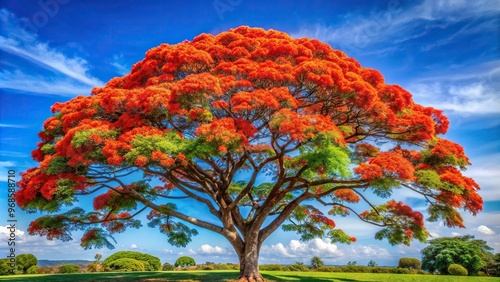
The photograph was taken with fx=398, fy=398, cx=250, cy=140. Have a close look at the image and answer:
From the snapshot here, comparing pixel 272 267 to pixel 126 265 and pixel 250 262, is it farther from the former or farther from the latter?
pixel 250 262

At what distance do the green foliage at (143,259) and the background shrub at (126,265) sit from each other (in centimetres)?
24

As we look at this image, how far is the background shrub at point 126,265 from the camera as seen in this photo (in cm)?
2307

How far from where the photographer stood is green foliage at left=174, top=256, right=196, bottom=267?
25.4 m

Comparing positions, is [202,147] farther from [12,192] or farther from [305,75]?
[12,192]

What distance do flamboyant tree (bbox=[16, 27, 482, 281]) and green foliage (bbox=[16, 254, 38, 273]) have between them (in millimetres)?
8791

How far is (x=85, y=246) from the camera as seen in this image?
1633 centimetres

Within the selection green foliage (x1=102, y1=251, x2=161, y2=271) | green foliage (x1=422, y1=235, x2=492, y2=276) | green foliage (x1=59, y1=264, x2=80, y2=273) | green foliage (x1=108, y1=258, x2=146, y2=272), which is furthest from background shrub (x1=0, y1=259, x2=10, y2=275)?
green foliage (x1=422, y1=235, x2=492, y2=276)

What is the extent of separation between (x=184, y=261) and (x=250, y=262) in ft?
40.0

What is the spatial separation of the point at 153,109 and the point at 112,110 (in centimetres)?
188

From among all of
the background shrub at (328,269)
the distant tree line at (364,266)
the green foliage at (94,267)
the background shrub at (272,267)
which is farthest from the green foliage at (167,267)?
the background shrub at (328,269)

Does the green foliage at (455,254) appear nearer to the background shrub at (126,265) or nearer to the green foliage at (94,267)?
the background shrub at (126,265)

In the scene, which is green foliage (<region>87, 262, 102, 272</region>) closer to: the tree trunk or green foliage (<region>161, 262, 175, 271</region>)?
green foliage (<region>161, 262, 175, 271</region>)

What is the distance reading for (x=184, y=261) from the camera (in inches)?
1008

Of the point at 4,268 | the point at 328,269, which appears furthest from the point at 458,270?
the point at 4,268
